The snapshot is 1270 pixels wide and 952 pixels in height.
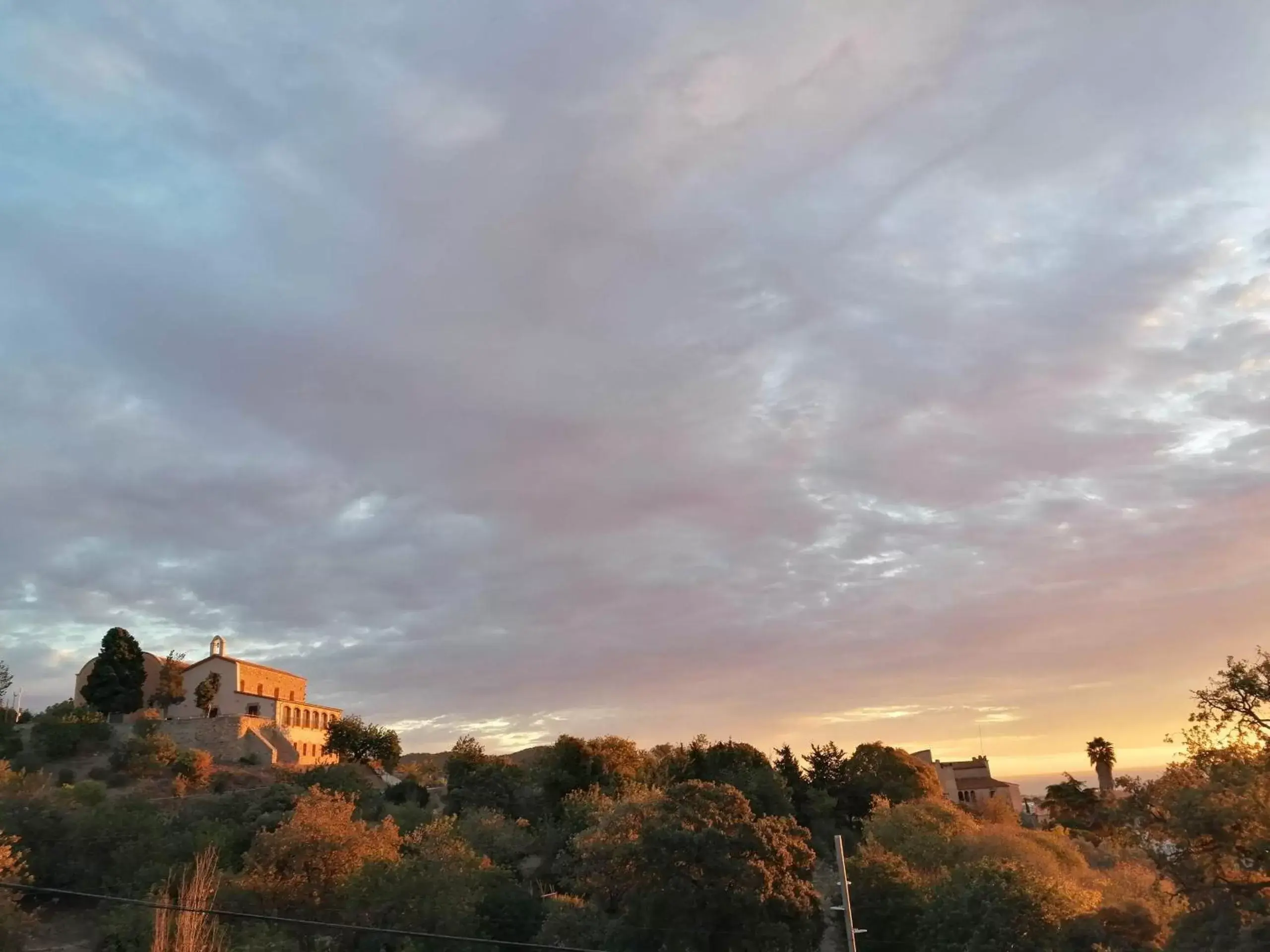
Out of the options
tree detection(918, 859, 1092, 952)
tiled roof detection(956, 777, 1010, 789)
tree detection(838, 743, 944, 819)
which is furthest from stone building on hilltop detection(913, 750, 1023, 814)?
tree detection(918, 859, 1092, 952)

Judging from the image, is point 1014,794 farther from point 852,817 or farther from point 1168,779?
point 1168,779

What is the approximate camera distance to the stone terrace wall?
76.9 m

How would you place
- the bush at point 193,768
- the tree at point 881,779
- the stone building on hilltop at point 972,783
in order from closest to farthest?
the bush at point 193,768
the tree at point 881,779
the stone building on hilltop at point 972,783

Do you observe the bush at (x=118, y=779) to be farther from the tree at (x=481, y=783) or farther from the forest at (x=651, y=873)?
the tree at (x=481, y=783)

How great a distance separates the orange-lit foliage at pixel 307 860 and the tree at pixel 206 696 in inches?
2271

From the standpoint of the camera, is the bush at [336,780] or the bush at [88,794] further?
the bush at [336,780]

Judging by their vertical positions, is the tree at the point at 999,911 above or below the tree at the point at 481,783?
below

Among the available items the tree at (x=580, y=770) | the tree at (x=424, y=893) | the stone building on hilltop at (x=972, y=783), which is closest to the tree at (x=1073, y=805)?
the stone building on hilltop at (x=972, y=783)

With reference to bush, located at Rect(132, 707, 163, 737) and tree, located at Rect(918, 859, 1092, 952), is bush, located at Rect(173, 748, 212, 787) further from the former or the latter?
tree, located at Rect(918, 859, 1092, 952)

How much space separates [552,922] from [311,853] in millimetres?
10321

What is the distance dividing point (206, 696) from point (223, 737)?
43.3ft

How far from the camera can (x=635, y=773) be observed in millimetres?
68812

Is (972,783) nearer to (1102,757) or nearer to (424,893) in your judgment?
(1102,757)

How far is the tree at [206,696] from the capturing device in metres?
88.9
